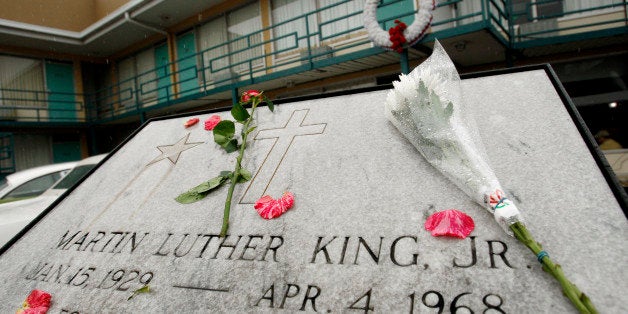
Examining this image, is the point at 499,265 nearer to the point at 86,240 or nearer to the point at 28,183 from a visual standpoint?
the point at 86,240

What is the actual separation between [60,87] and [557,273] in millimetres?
16988

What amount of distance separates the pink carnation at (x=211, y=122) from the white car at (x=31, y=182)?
149 inches

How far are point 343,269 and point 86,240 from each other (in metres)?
1.46

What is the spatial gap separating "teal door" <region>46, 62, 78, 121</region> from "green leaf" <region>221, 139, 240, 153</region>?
1415cm

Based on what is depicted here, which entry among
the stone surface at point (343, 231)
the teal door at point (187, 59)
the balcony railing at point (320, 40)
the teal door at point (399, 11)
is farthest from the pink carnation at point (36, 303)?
the teal door at point (187, 59)

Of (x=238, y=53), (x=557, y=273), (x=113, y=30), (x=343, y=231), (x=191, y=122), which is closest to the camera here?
(x=557, y=273)

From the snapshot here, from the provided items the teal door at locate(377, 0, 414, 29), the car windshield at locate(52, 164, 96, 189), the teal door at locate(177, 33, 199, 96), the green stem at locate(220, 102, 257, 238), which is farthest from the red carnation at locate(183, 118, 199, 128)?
the teal door at locate(177, 33, 199, 96)

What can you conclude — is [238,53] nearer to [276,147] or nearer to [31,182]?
[31,182]

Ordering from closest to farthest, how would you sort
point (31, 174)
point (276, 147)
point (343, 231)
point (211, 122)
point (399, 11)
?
point (343, 231), point (276, 147), point (211, 122), point (31, 174), point (399, 11)

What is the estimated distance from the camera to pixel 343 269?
1.39 m

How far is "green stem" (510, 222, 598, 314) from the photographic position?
1.03 meters

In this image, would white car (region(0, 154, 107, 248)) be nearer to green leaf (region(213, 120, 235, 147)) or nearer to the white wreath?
green leaf (region(213, 120, 235, 147))

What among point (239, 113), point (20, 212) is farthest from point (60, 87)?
point (239, 113)

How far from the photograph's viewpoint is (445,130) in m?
1.61
